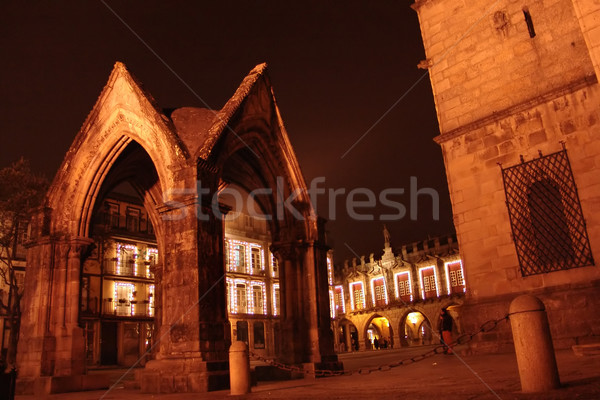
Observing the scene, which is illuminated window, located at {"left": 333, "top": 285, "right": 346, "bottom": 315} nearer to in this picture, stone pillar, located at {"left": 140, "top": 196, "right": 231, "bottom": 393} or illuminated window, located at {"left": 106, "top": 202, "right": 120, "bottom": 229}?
illuminated window, located at {"left": 106, "top": 202, "right": 120, "bottom": 229}

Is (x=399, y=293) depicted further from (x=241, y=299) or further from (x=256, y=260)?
(x=241, y=299)

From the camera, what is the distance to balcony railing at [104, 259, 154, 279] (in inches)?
1427

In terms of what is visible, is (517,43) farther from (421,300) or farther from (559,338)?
(421,300)

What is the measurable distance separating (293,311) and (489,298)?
16.0ft

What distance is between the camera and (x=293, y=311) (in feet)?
42.4

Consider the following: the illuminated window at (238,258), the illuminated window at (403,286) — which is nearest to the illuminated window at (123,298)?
the illuminated window at (238,258)

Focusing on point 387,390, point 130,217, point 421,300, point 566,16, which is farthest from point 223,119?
point 421,300

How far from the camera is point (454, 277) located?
153ft

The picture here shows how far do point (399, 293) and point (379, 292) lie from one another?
2642 mm

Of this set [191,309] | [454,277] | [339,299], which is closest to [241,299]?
[339,299]

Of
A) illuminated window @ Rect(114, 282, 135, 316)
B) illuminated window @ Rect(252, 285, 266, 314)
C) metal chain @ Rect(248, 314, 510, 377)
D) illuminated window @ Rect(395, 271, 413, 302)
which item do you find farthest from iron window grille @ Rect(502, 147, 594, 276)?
illuminated window @ Rect(395, 271, 413, 302)

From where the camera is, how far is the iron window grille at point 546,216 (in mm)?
11039

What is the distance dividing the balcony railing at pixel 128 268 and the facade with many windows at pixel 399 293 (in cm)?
2156

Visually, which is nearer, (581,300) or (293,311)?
(581,300)
